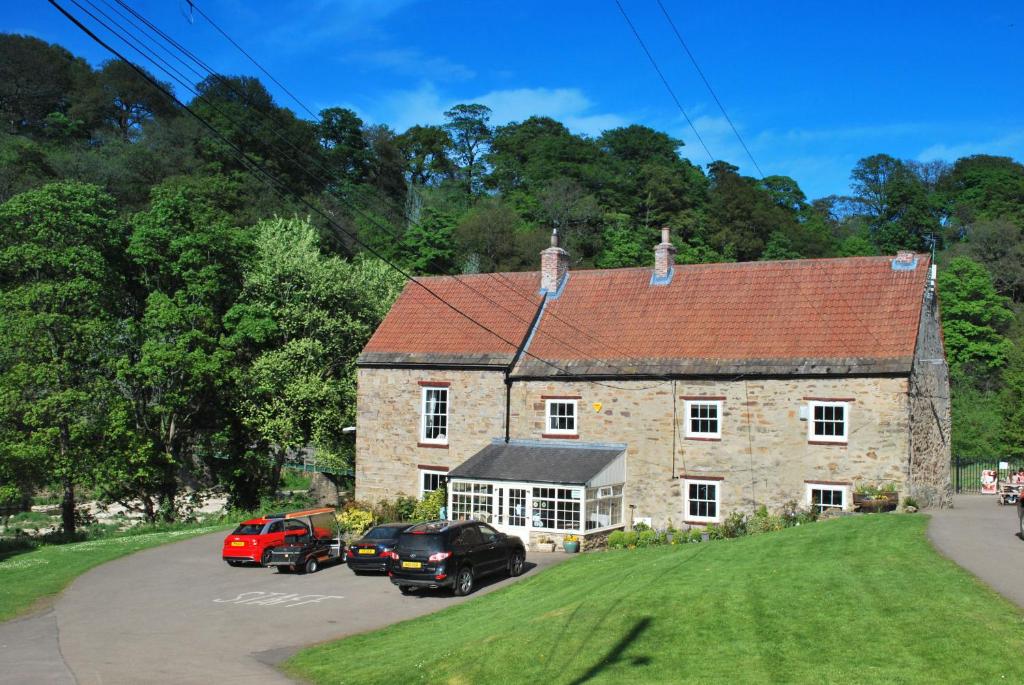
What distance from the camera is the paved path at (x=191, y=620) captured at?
14578 millimetres

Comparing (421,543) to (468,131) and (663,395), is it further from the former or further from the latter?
(468,131)

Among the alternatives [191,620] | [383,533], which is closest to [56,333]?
[383,533]

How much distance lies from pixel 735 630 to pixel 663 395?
1764 cm

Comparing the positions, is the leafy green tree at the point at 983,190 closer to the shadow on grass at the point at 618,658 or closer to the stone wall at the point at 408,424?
the stone wall at the point at 408,424

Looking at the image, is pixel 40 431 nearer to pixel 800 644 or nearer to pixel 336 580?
pixel 336 580

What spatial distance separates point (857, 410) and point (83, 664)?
72.7 feet

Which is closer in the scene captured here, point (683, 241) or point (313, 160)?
point (683, 241)

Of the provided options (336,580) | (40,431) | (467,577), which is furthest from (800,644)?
(40,431)

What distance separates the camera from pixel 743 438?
29.2m

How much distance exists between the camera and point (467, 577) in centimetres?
2148

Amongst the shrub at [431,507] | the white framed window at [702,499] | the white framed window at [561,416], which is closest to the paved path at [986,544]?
the white framed window at [702,499]

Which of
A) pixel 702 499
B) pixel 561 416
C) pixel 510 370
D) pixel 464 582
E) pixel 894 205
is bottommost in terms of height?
pixel 464 582

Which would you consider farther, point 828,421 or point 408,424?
point 408,424

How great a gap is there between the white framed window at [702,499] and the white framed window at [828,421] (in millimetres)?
3497
